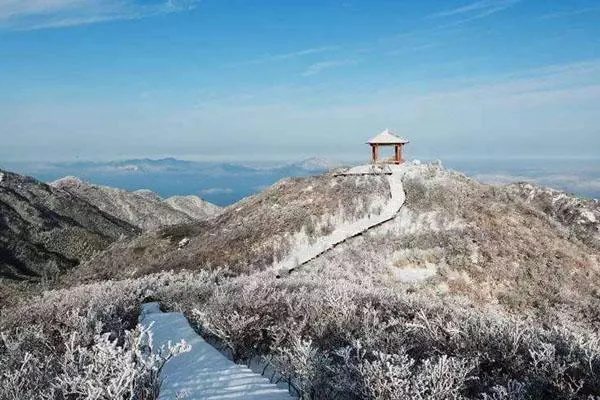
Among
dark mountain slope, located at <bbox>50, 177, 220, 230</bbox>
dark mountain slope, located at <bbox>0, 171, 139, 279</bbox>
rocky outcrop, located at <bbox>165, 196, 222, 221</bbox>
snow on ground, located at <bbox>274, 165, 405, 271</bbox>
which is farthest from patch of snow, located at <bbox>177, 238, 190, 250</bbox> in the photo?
rocky outcrop, located at <bbox>165, 196, 222, 221</bbox>

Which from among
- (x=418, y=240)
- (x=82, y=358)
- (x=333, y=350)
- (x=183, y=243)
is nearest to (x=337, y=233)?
(x=418, y=240)

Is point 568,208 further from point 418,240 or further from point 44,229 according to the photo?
point 44,229

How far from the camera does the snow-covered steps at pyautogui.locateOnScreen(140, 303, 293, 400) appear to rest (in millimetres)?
7234

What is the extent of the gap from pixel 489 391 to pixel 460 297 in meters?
21.6

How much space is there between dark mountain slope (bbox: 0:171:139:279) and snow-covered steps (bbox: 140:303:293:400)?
7894cm

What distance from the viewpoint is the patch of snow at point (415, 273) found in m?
30.4

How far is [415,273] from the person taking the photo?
1223 inches

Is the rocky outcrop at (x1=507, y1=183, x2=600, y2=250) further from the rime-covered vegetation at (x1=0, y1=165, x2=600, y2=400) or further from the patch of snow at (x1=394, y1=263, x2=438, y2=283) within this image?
the patch of snow at (x1=394, y1=263, x2=438, y2=283)

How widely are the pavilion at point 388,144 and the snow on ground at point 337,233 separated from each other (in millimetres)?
5761

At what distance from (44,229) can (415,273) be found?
96.3 m

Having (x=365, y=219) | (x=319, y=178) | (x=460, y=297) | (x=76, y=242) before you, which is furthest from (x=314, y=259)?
(x=76, y=242)

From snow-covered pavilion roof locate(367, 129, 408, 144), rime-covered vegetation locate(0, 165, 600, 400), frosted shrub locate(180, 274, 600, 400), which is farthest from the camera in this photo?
snow-covered pavilion roof locate(367, 129, 408, 144)

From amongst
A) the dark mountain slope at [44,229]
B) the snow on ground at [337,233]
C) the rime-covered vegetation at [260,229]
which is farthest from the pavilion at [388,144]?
the dark mountain slope at [44,229]

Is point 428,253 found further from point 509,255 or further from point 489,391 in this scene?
point 489,391
